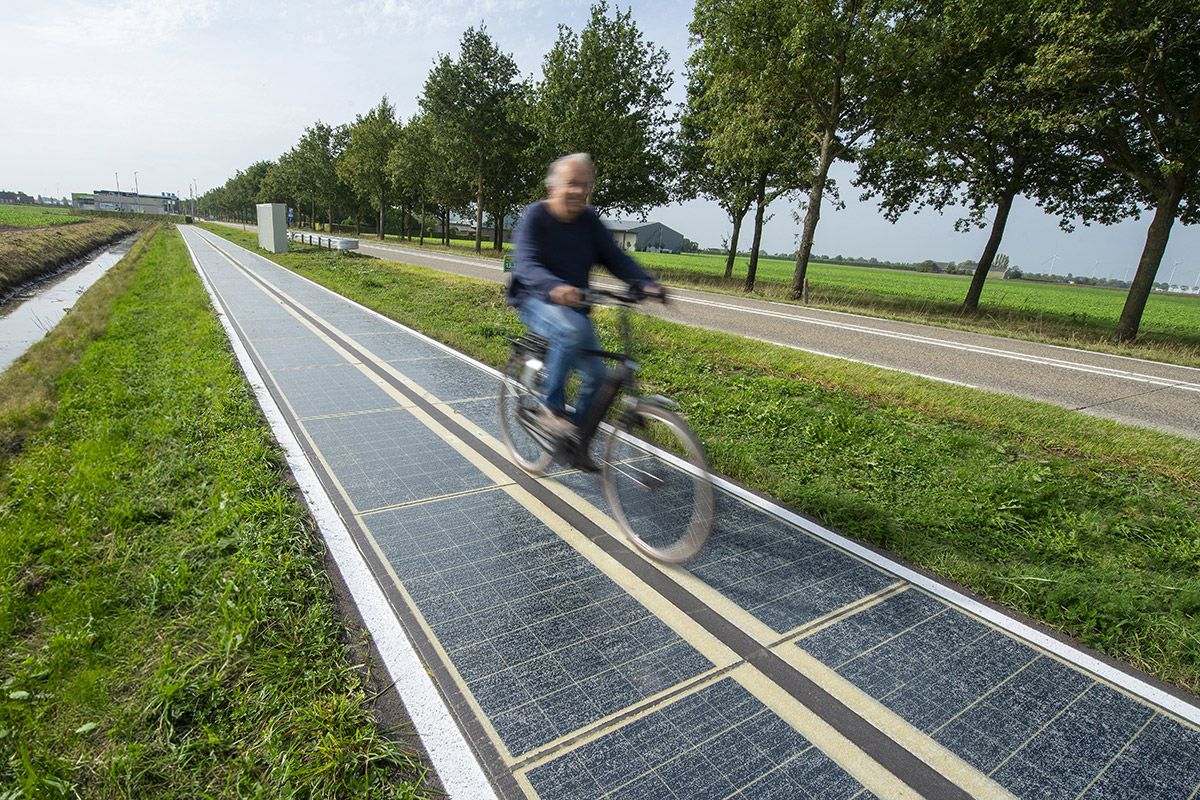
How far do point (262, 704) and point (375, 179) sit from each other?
2159 inches

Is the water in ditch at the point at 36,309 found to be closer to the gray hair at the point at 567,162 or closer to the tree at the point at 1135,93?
the gray hair at the point at 567,162

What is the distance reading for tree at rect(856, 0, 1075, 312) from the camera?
14.8 metres

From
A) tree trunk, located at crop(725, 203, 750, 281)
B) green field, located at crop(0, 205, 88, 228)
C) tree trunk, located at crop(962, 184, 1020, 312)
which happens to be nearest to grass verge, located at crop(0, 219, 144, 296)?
green field, located at crop(0, 205, 88, 228)

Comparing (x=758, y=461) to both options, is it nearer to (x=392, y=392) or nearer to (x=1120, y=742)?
(x=1120, y=742)

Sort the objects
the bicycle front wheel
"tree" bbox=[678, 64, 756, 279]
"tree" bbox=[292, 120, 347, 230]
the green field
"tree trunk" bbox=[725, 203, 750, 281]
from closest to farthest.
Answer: the bicycle front wheel, "tree" bbox=[678, 64, 756, 279], "tree trunk" bbox=[725, 203, 750, 281], the green field, "tree" bbox=[292, 120, 347, 230]

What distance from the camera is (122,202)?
145875 millimetres

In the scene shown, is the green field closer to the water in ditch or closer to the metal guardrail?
the metal guardrail

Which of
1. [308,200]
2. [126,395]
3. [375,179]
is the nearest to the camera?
[126,395]

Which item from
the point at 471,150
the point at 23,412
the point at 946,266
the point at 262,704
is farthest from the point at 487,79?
the point at 946,266

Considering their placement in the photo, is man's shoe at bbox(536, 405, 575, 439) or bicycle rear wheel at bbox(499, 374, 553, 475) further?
bicycle rear wheel at bbox(499, 374, 553, 475)

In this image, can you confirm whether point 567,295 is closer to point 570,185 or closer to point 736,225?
point 570,185

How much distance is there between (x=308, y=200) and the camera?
63.5m

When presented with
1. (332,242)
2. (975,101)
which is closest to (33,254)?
(332,242)

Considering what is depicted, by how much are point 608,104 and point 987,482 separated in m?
Result: 29.5
